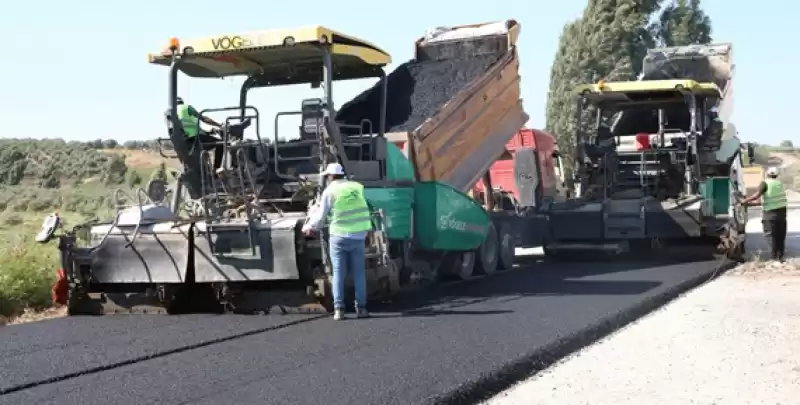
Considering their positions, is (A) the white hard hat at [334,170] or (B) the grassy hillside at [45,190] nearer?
(A) the white hard hat at [334,170]

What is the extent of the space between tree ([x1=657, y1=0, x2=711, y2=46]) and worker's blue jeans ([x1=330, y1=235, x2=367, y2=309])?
73.4 feet

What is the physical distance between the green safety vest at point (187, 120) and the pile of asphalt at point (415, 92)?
4.46ft

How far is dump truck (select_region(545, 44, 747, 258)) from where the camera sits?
11.0m

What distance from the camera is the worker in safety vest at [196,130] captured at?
7836mm

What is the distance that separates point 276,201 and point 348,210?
98cm

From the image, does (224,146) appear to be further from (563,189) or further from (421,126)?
(563,189)

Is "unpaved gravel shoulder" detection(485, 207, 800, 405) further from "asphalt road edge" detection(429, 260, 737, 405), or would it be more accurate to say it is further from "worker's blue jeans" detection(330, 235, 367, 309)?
"worker's blue jeans" detection(330, 235, 367, 309)

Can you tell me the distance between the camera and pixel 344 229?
680cm

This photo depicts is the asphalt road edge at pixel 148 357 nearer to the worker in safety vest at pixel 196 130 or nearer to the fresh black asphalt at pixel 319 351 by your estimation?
the fresh black asphalt at pixel 319 351

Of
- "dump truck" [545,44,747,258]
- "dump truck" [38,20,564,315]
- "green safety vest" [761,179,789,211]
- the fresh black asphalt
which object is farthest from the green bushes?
"green safety vest" [761,179,789,211]

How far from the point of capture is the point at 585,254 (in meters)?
12.1

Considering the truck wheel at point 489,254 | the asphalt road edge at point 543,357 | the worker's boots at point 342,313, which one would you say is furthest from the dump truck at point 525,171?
the worker's boots at point 342,313

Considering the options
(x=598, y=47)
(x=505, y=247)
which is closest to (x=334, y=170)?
(x=505, y=247)

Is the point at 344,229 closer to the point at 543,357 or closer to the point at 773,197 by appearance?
the point at 543,357
